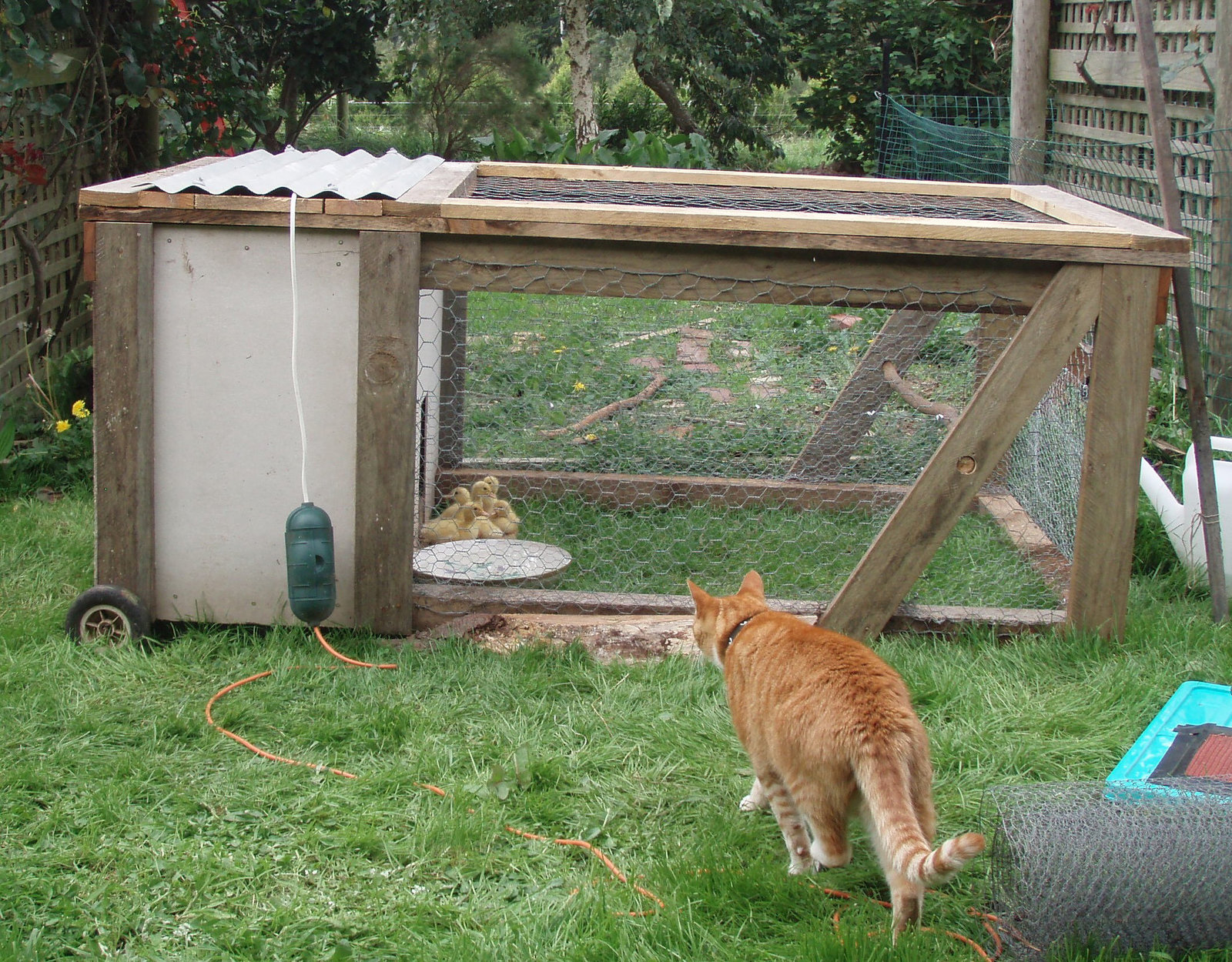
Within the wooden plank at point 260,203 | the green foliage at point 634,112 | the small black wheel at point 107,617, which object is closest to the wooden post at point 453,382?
the wooden plank at point 260,203

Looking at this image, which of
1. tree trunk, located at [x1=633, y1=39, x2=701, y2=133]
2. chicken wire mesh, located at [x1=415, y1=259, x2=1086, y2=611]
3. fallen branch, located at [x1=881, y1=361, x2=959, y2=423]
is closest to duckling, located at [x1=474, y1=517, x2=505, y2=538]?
chicken wire mesh, located at [x1=415, y1=259, x2=1086, y2=611]

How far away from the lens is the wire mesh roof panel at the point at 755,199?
11.1ft

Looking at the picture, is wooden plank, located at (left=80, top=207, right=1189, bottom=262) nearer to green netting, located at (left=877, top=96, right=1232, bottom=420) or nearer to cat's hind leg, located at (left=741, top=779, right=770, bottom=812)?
cat's hind leg, located at (left=741, top=779, right=770, bottom=812)

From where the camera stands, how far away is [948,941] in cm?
196

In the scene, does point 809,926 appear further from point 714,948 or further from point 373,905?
point 373,905

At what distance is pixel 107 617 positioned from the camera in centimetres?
310

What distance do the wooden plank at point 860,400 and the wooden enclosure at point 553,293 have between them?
95 centimetres

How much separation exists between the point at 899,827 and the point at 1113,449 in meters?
1.66

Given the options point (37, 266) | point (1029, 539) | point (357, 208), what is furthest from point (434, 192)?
point (37, 266)

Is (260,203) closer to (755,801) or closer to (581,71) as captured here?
(755,801)

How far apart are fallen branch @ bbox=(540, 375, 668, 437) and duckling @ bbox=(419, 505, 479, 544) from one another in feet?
1.63

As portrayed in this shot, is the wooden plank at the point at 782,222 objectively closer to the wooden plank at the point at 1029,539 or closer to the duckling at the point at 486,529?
the wooden plank at the point at 1029,539

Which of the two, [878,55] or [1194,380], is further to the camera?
[878,55]

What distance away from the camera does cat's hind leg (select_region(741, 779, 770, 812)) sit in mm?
2361
